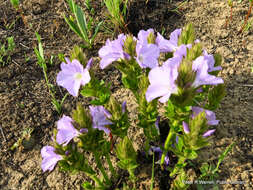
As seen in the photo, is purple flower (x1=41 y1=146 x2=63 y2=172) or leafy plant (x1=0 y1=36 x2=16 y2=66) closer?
purple flower (x1=41 y1=146 x2=63 y2=172)

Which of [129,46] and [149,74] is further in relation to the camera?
[129,46]

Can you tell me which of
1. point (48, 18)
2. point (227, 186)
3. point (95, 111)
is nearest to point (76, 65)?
point (95, 111)

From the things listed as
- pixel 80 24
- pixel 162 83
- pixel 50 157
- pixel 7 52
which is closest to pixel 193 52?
pixel 162 83

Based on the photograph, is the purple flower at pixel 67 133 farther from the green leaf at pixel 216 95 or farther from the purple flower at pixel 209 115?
the green leaf at pixel 216 95

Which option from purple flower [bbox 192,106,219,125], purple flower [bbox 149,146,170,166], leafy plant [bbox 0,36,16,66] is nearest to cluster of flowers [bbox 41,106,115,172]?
purple flower [bbox 192,106,219,125]

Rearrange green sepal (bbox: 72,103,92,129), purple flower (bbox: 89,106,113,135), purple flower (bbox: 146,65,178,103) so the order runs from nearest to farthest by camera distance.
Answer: purple flower (bbox: 146,65,178,103) → green sepal (bbox: 72,103,92,129) → purple flower (bbox: 89,106,113,135)

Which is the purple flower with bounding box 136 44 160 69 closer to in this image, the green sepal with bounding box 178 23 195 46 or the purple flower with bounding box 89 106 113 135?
the green sepal with bounding box 178 23 195 46

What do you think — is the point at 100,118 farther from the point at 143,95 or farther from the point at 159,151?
the point at 159,151

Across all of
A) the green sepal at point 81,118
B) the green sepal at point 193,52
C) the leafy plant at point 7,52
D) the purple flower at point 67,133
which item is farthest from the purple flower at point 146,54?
the leafy plant at point 7,52
